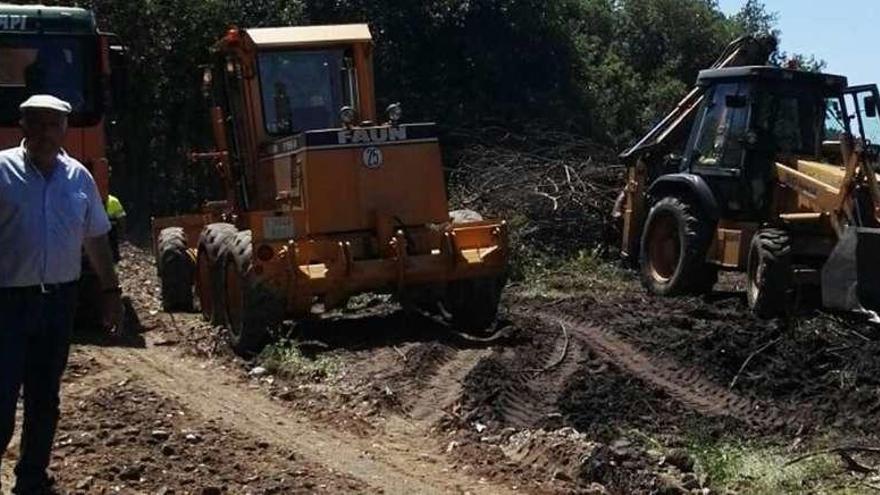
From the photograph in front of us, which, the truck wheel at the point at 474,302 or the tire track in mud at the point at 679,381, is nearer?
the tire track in mud at the point at 679,381

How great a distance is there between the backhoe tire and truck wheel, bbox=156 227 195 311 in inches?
194

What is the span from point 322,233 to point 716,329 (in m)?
3.34

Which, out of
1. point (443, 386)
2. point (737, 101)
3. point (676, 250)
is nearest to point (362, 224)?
point (443, 386)

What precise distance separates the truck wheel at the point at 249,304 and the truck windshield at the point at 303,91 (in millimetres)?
1256

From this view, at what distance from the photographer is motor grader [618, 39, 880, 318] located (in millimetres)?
11680

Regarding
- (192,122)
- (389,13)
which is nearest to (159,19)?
(192,122)

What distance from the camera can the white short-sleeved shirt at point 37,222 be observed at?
5.48 meters

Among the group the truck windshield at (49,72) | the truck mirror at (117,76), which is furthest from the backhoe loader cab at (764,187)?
the truck windshield at (49,72)

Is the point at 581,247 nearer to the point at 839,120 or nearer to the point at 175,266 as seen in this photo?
the point at 839,120

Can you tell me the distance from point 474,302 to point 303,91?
2423 millimetres

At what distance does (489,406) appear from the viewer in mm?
8258

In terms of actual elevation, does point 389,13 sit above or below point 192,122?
above

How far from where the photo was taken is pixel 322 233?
1059cm

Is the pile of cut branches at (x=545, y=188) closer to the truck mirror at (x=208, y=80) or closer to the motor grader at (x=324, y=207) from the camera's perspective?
the truck mirror at (x=208, y=80)
